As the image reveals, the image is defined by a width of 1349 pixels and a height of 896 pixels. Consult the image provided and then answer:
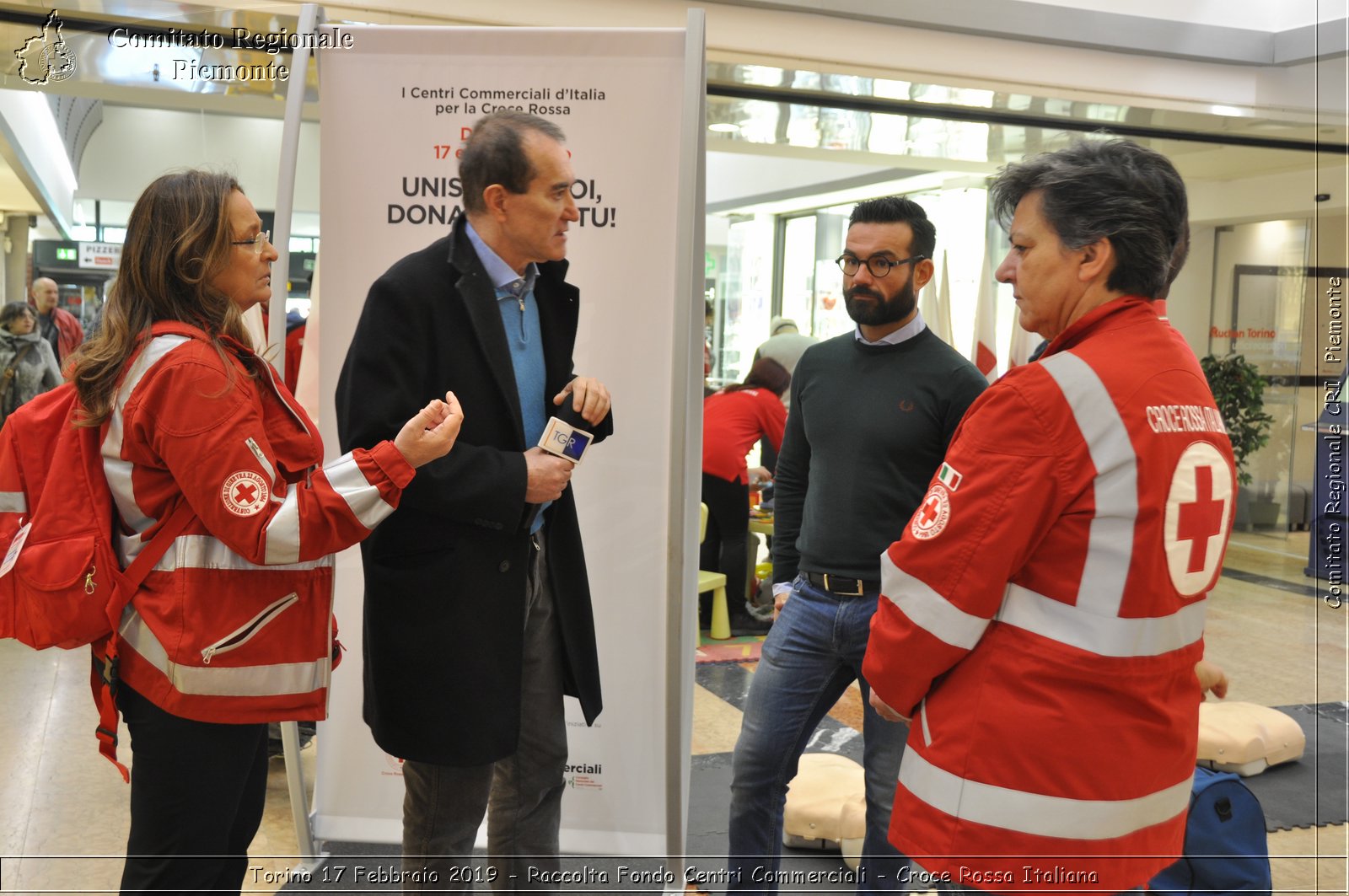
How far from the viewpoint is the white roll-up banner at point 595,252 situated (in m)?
2.65

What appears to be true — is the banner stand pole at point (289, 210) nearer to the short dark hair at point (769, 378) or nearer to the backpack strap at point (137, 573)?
the backpack strap at point (137, 573)

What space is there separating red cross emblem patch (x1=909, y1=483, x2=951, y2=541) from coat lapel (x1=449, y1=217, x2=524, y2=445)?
75cm

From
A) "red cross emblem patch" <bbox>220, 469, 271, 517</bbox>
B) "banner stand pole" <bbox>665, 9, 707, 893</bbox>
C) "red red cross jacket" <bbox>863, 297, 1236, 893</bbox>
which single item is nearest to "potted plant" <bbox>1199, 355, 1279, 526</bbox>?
"banner stand pole" <bbox>665, 9, 707, 893</bbox>

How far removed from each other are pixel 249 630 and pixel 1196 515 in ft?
4.68

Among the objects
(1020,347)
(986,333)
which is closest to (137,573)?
(1020,347)

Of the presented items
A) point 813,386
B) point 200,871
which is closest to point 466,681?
point 200,871

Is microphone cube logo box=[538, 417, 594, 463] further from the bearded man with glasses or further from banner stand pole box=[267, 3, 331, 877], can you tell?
banner stand pole box=[267, 3, 331, 877]

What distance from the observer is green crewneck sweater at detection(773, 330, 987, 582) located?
7.92 feet

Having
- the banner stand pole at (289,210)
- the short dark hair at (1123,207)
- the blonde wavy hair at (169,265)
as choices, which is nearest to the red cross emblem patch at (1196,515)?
the short dark hair at (1123,207)

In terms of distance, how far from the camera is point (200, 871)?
1700 mm

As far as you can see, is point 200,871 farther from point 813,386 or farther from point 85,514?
point 813,386

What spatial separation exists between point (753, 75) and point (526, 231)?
3.89 m

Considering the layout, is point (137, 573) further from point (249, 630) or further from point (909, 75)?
point (909, 75)

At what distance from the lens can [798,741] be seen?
2.44m
